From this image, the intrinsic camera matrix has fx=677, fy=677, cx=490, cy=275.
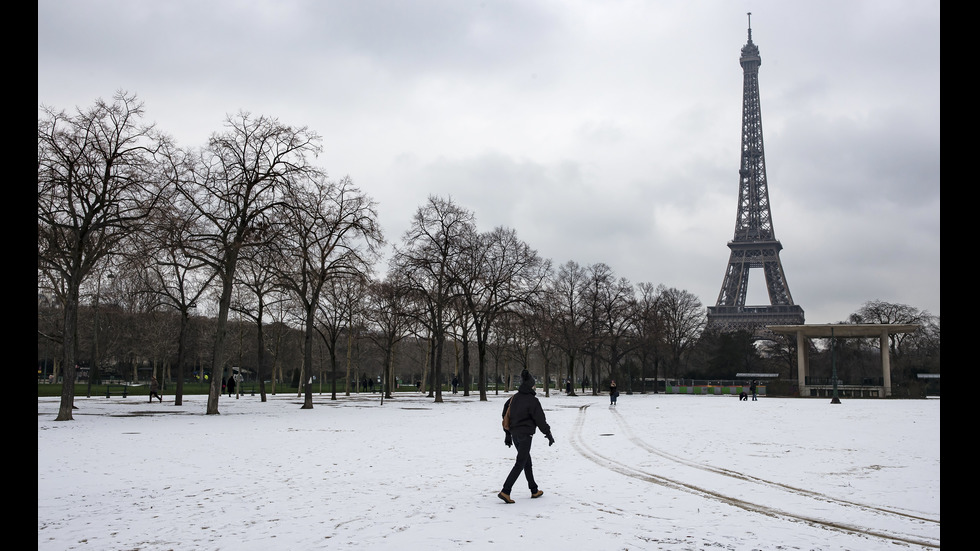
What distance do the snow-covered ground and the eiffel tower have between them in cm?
7517

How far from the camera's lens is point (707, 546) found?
23.6 feet

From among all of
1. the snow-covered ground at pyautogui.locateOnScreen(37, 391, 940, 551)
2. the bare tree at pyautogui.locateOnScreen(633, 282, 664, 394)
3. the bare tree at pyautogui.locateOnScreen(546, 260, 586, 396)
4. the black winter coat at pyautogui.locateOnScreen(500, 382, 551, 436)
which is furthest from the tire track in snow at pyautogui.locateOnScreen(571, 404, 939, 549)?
the bare tree at pyautogui.locateOnScreen(633, 282, 664, 394)

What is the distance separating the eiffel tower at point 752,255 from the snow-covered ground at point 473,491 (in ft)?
247

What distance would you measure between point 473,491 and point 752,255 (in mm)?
100262

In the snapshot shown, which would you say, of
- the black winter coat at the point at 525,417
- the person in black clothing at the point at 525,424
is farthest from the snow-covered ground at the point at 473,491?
the black winter coat at the point at 525,417

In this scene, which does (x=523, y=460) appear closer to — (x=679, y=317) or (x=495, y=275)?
(x=495, y=275)

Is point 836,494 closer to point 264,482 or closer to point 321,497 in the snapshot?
point 321,497

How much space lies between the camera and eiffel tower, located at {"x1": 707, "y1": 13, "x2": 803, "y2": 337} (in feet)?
316

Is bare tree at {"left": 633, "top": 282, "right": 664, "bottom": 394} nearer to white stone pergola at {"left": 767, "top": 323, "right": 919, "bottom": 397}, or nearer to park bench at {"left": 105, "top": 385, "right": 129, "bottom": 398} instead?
white stone pergola at {"left": 767, "top": 323, "right": 919, "bottom": 397}

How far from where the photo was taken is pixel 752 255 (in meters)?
102

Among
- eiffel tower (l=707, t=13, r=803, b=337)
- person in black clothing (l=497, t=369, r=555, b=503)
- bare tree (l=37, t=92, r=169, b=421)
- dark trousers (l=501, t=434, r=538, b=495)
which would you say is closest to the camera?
dark trousers (l=501, t=434, r=538, b=495)

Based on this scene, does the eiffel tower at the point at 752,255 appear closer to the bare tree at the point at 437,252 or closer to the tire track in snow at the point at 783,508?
the bare tree at the point at 437,252

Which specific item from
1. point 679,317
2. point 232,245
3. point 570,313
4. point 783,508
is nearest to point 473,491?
point 783,508
